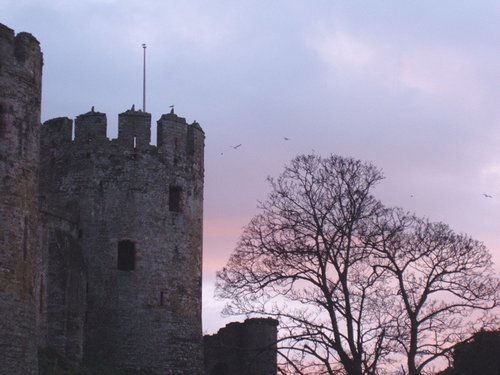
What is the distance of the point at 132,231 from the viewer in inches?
1636

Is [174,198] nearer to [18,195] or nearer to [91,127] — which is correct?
[91,127]

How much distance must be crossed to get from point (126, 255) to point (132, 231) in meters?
0.76

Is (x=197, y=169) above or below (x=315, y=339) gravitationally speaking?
above

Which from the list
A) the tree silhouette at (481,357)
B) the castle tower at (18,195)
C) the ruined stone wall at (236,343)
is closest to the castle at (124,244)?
the ruined stone wall at (236,343)

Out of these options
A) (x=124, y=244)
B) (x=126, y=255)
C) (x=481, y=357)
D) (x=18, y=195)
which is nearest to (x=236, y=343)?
(x=126, y=255)

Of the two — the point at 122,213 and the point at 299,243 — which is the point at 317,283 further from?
the point at 122,213

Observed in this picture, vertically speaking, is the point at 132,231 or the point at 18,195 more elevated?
the point at 132,231

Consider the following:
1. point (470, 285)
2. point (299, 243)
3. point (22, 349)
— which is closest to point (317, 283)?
point (299, 243)

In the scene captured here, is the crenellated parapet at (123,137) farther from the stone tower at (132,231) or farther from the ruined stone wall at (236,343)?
the ruined stone wall at (236,343)

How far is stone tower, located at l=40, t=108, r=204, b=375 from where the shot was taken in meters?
40.7

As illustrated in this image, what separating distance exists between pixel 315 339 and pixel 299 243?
104 inches

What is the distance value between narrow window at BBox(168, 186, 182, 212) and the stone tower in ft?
0.10

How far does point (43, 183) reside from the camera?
4253 cm

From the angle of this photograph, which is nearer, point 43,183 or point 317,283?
point 317,283
